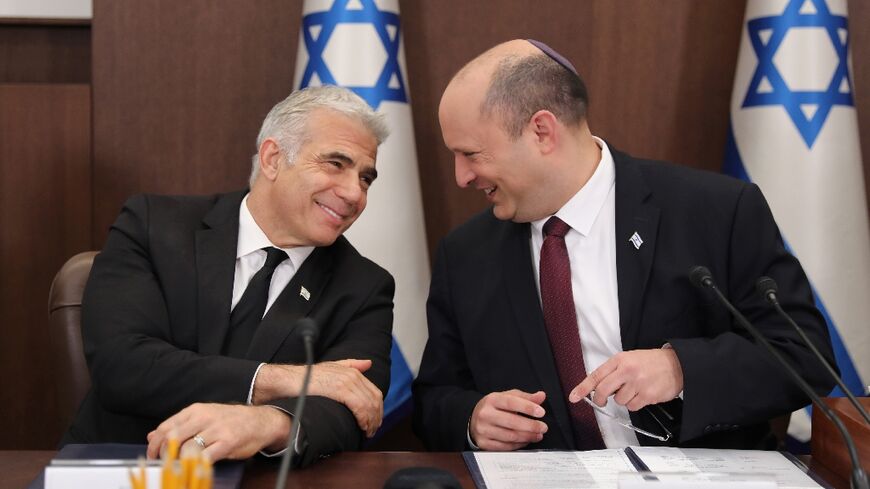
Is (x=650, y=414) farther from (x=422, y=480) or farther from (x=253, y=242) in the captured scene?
(x=253, y=242)

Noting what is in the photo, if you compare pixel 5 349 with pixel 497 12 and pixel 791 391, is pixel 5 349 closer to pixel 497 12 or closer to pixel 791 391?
pixel 497 12

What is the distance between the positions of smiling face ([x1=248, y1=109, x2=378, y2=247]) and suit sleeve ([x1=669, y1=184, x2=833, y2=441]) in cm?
88

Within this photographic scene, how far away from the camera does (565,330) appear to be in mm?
2326

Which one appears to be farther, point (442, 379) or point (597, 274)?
point (442, 379)

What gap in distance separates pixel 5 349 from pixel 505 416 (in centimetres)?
251

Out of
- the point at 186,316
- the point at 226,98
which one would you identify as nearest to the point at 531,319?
the point at 186,316

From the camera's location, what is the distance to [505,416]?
2.08 metres

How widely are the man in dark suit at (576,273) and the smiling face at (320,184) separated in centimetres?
25

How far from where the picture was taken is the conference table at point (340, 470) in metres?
1.73

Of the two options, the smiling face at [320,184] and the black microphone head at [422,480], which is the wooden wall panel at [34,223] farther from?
the black microphone head at [422,480]

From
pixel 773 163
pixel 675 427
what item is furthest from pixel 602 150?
pixel 773 163

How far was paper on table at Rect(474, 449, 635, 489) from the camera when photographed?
1.70m

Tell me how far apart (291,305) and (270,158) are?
0.41 m

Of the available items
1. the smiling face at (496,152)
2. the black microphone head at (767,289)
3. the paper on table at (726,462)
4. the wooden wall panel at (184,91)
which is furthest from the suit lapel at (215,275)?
the wooden wall panel at (184,91)
